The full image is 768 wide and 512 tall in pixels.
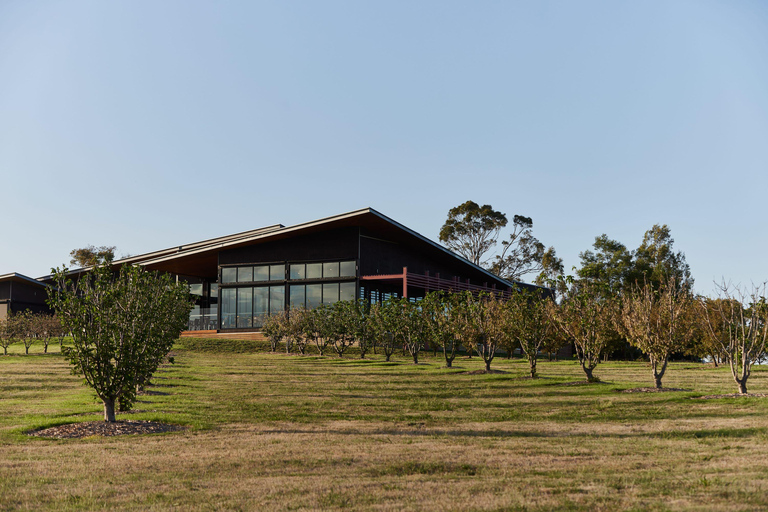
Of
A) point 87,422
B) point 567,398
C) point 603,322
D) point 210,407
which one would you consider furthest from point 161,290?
point 603,322

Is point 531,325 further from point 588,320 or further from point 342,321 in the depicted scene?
point 342,321

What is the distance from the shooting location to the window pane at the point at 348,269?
47.5 m

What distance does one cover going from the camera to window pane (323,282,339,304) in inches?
1890

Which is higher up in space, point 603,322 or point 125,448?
point 603,322

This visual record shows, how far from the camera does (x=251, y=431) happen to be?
1230cm

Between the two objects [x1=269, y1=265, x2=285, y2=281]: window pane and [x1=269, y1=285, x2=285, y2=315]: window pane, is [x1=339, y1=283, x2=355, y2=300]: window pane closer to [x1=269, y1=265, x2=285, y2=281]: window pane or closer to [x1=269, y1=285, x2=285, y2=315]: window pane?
[x1=269, y1=285, x2=285, y2=315]: window pane

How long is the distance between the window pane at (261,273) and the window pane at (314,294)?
385 centimetres

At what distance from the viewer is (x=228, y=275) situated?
52281 mm

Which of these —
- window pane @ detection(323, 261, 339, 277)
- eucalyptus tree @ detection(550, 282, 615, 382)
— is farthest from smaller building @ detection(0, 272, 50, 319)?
eucalyptus tree @ detection(550, 282, 615, 382)

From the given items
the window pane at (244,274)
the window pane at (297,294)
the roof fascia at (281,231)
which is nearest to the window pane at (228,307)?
the window pane at (244,274)

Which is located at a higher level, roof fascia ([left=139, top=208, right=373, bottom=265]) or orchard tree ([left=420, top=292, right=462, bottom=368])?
roof fascia ([left=139, top=208, right=373, bottom=265])

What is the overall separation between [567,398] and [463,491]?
1115cm

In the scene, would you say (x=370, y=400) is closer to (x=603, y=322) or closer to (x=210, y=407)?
(x=210, y=407)

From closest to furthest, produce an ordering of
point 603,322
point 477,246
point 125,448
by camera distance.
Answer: point 125,448 → point 603,322 → point 477,246
